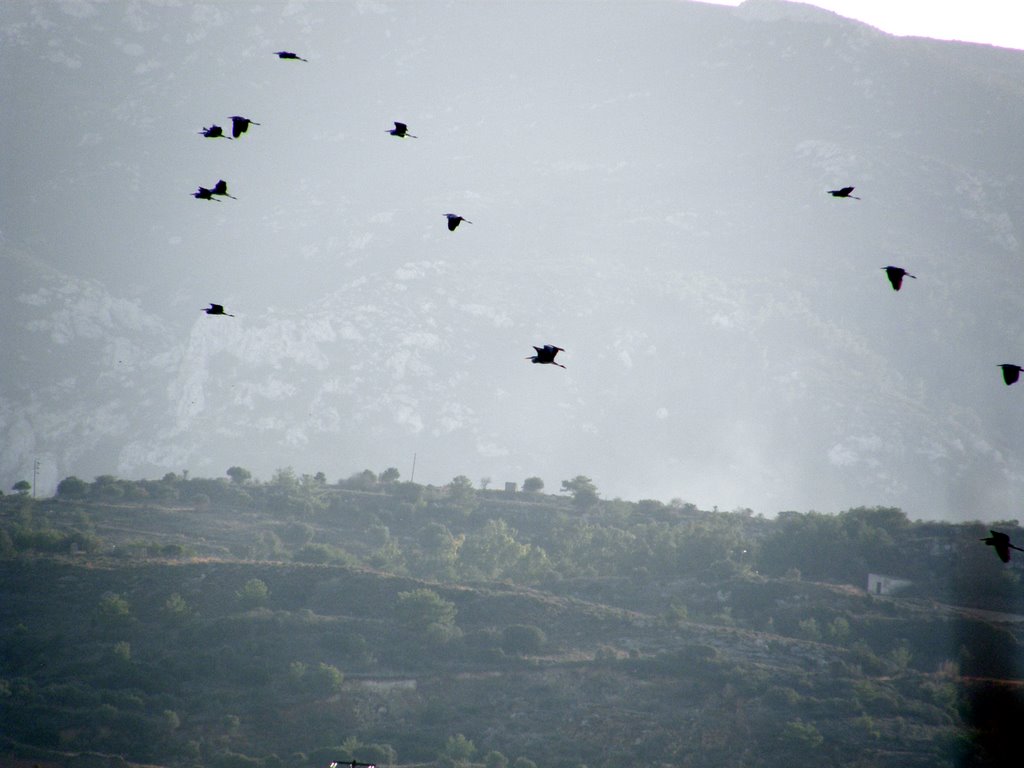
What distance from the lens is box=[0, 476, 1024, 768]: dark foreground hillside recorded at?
5584 centimetres

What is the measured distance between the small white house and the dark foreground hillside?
1.37 metres

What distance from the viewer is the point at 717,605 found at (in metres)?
84.1

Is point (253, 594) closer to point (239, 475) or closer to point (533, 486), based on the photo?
point (239, 475)

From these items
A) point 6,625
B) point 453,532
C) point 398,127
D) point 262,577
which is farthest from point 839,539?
point 398,127

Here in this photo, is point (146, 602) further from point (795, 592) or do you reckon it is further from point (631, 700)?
point (795, 592)

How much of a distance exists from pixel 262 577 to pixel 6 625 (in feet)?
60.4

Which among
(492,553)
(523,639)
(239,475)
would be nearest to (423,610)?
(523,639)

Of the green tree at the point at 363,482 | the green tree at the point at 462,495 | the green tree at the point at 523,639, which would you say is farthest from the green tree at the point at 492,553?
the green tree at the point at 363,482

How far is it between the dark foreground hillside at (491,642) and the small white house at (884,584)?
4.50 feet

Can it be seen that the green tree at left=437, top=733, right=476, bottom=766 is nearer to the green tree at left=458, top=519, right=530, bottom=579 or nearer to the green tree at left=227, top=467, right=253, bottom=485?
the green tree at left=458, top=519, right=530, bottom=579

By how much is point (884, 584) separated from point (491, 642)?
36.4m

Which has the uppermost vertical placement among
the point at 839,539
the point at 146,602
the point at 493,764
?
the point at 839,539

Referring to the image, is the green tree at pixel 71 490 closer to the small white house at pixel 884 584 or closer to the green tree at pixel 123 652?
the green tree at pixel 123 652

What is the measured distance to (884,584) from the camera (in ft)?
290
